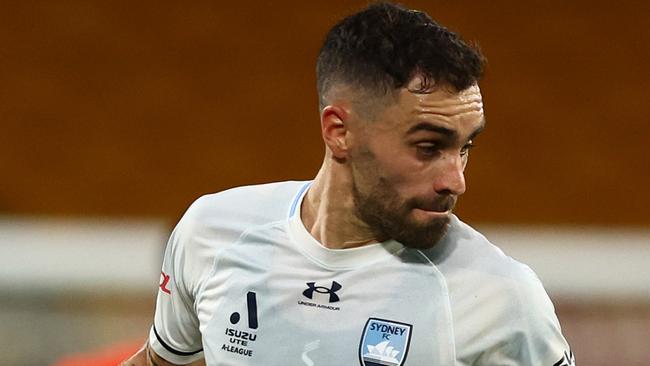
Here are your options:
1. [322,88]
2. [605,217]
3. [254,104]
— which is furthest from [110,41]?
[322,88]

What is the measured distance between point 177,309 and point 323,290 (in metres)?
0.56

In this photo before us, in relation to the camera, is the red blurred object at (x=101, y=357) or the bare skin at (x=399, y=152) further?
the red blurred object at (x=101, y=357)

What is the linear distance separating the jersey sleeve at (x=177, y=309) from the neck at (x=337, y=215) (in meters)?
0.41

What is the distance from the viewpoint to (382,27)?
2.93 m

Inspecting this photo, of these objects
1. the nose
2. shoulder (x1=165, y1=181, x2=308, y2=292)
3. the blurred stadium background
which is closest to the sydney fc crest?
the nose

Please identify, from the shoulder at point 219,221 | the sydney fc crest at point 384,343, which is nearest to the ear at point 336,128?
the shoulder at point 219,221

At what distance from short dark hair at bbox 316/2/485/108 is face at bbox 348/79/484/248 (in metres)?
0.04

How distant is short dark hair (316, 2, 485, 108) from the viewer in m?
2.83

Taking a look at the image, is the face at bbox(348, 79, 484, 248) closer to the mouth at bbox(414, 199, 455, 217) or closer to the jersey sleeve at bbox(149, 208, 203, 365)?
the mouth at bbox(414, 199, 455, 217)

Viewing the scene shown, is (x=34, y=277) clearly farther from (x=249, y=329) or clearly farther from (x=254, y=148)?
(x=254, y=148)

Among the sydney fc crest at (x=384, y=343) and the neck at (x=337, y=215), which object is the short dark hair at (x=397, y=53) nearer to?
the neck at (x=337, y=215)

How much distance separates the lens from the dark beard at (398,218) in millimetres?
2885

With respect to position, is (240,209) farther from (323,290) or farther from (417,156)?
(417,156)

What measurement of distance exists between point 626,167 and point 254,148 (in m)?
2.48
